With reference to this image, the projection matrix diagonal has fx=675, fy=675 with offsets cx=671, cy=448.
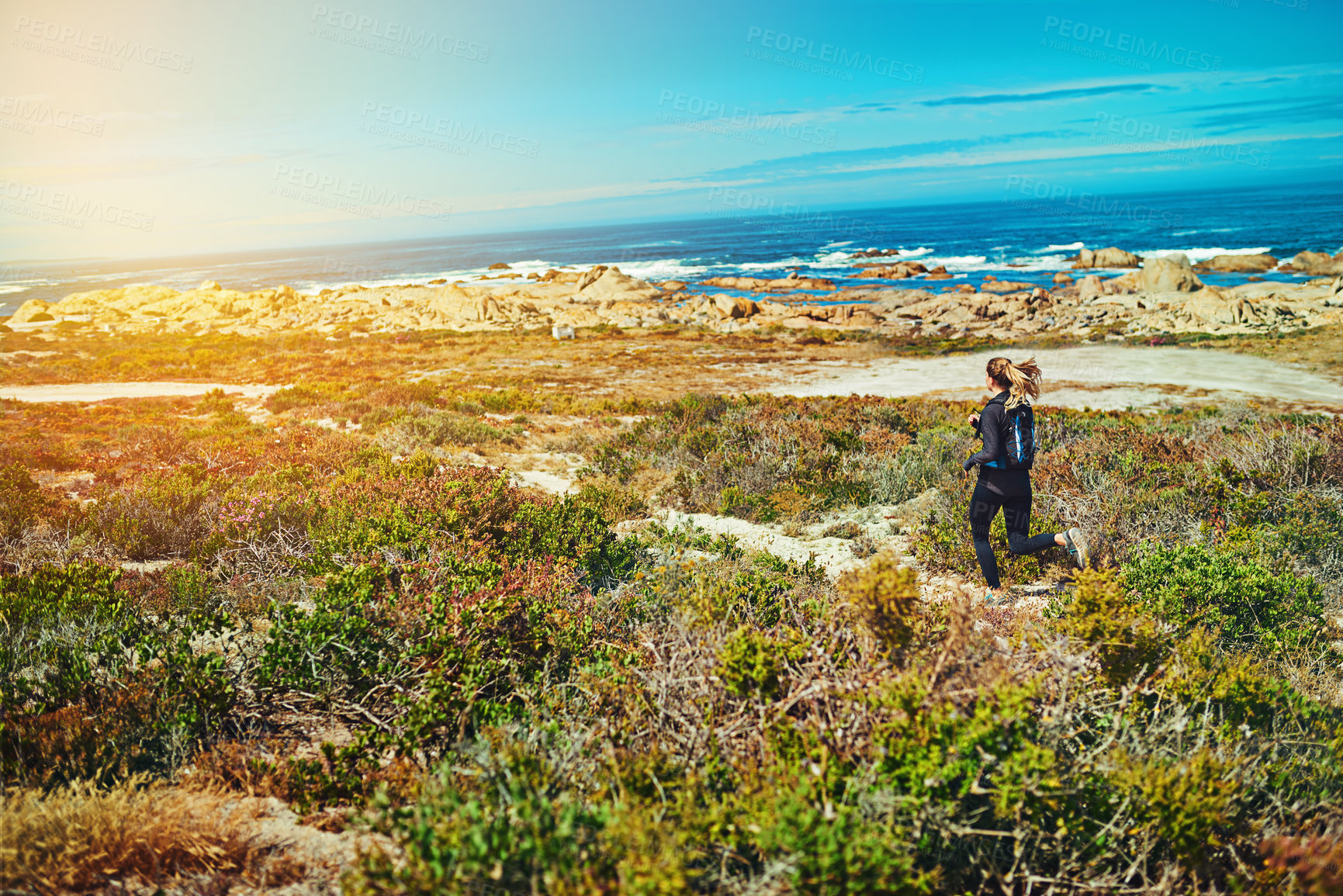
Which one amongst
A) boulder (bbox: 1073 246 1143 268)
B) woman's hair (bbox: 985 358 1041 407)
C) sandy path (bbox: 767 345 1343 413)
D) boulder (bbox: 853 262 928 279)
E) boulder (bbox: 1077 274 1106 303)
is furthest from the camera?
boulder (bbox: 853 262 928 279)

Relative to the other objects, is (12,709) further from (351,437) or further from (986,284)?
(986,284)

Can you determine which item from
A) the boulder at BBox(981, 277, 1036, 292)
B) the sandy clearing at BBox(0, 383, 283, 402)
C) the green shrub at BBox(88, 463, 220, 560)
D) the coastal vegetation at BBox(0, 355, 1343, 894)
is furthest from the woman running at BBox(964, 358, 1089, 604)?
the boulder at BBox(981, 277, 1036, 292)

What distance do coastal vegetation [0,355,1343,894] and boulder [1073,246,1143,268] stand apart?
54541mm

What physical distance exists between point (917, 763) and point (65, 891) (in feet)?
9.68

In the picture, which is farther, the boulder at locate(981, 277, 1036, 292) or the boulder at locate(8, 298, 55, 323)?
the boulder at locate(981, 277, 1036, 292)

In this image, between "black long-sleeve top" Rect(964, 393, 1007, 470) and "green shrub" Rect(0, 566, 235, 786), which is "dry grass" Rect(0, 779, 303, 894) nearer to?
"green shrub" Rect(0, 566, 235, 786)

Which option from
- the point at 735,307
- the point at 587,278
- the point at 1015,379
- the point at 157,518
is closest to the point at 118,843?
the point at 157,518

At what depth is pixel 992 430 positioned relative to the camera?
4957mm

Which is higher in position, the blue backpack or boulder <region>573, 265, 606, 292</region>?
boulder <region>573, 265, 606, 292</region>

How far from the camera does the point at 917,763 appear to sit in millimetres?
2396

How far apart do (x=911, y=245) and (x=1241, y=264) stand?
1519 inches

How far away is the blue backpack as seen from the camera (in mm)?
4957

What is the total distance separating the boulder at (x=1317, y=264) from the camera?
4222 cm

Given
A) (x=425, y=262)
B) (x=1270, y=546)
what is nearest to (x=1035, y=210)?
(x=425, y=262)
